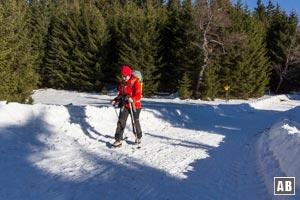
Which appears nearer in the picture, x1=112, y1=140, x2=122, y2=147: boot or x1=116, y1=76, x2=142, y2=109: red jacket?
x1=112, y1=140, x2=122, y2=147: boot

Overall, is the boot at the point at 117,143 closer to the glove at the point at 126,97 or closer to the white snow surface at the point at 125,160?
the white snow surface at the point at 125,160

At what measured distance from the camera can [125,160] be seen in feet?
26.1

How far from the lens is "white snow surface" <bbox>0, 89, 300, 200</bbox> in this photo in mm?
6035

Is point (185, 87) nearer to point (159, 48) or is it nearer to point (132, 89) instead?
point (159, 48)

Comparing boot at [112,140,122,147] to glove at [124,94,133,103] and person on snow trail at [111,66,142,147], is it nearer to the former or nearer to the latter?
person on snow trail at [111,66,142,147]

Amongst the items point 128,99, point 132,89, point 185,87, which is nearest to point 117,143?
point 128,99

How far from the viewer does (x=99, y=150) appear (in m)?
8.96

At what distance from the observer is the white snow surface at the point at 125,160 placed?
6.04 metres

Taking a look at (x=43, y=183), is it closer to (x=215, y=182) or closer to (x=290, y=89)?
(x=215, y=182)

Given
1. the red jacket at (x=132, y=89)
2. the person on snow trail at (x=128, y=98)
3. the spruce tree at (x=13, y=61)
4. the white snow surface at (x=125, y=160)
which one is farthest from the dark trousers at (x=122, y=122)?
the spruce tree at (x=13, y=61)

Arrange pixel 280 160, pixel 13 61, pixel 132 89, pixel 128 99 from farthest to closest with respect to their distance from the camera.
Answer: pixel 13 61
pixel 132 89
pixel 128 99
pixel 280 160

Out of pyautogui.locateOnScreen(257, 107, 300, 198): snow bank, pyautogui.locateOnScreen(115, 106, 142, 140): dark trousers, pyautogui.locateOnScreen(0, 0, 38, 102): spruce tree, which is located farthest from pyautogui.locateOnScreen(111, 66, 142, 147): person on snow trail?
pyautogui.locateOnScreen(0, 0, 38, 102): spruce tree

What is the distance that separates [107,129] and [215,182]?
5404mm

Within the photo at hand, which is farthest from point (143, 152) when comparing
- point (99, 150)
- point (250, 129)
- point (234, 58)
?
point (234, 58)
